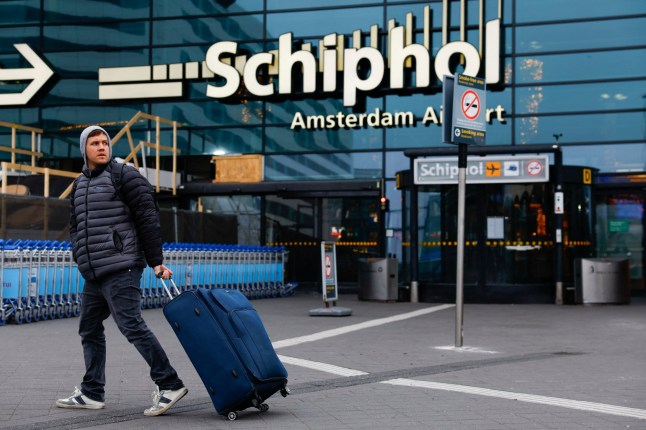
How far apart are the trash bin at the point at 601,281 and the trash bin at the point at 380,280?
3843mm

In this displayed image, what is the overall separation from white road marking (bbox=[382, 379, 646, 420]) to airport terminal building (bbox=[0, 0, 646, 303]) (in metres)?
12.7

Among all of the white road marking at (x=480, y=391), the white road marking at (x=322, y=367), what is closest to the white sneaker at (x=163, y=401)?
the white road marking at (x=480, y=391)

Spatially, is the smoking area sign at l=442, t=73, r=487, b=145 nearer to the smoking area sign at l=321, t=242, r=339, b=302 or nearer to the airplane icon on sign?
the smoking area sign at l=321, t=242, r=339, b=302

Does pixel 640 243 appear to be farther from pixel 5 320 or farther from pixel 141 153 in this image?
pixel 5 320

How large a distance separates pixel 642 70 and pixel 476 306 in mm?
8064

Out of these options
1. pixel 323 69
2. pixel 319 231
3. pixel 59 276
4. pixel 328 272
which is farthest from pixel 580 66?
pixel 59 276

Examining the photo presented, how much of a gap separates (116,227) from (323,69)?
18.6 metres

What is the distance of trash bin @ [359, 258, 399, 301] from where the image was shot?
834 inches

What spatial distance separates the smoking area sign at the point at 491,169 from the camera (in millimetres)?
20109

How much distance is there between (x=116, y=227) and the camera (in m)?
6.72

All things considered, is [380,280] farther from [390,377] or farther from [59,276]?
[390,377]

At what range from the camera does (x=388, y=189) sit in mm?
24359

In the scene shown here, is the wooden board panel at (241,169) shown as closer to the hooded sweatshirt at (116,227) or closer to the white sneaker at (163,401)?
the hooded sweatshirt at (116,227)

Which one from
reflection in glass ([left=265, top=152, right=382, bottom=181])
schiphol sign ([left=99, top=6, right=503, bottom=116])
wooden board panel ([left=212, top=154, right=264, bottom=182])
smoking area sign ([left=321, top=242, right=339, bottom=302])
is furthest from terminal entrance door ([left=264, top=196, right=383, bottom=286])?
smoking area sign ([left=321, top=242, right=339, bottom=302])
